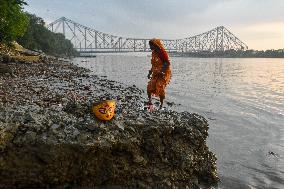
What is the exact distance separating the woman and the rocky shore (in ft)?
5.94

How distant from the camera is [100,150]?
6016 millimetres

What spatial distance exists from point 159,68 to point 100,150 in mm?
3547

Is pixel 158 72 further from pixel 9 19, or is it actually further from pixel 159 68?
pixel 9 19

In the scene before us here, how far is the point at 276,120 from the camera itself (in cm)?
1598

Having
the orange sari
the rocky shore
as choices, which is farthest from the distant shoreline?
the rocky shore

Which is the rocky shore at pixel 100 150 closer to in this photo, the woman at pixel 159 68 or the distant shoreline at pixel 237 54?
the woman at pixel 159 68

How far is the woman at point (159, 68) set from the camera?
885 centimetres

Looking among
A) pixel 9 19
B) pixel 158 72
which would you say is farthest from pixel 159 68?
pixel 9 19

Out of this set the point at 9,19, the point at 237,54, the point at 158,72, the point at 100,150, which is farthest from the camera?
the point at 237,54

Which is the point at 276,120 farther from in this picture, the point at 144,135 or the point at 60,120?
the point at 60,120

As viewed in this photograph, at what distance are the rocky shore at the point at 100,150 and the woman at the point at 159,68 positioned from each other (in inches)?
71.2

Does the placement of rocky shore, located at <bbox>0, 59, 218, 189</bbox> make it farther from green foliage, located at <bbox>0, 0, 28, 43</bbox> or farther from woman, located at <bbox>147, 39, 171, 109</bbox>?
green foliage, located at <bbox>0, 0, 28, 43</bbox>

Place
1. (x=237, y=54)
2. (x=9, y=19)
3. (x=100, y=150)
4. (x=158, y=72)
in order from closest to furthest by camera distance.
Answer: (x=100, y=150)
(x=158, y=72)
(x=9, y=19)
(x=237, y=54)

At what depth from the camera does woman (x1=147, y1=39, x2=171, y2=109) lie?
8848 mm
